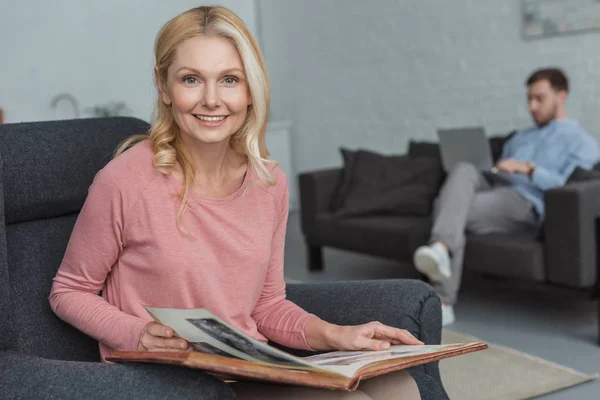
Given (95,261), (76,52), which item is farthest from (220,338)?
(76,52)

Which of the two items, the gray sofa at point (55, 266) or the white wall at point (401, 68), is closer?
the gray sofa at point (55, 266)

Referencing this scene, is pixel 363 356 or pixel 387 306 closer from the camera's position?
pixel 363 356

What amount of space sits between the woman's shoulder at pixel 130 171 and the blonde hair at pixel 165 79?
0.02 meters

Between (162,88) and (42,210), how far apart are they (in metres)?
0.42

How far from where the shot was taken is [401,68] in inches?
248

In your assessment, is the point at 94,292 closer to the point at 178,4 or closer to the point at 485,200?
the point at 485,200

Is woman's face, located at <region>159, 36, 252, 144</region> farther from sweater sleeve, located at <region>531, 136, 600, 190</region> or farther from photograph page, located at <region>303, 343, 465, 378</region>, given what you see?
sweater sleeve, located at <region>531, 136, 600, 190</region>

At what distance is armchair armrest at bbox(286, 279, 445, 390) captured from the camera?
5.81ft

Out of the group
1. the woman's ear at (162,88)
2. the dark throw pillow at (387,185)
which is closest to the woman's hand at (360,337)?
the woman's ear at (162,88)

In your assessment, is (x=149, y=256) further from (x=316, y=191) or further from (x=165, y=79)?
(x=316, y=191)

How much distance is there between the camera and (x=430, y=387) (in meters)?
1.69

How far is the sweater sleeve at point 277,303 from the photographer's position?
5.79 feet

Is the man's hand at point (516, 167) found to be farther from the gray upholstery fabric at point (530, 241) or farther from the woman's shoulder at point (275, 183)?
the woman's shoulder at point (275, 183)

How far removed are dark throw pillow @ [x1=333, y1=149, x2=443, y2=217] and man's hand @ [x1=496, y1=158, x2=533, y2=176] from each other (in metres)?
0.67
